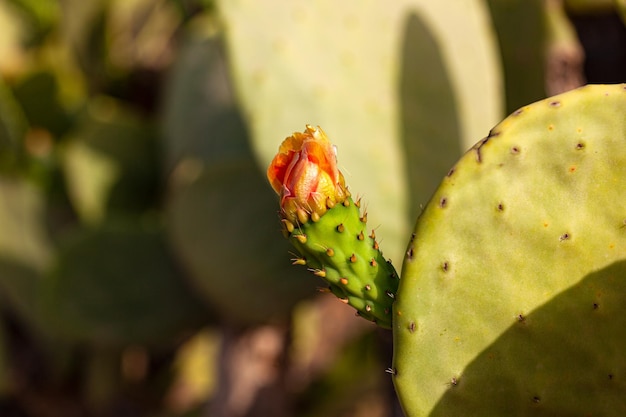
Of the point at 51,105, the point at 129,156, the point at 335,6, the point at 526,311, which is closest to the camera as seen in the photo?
the point at 526,311

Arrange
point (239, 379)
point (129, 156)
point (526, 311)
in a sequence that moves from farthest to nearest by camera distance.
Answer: point (129, 156), point (239, 379), point (526, 311)

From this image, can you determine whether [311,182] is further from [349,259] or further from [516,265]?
[516,265]

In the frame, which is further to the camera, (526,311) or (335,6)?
(335,6)

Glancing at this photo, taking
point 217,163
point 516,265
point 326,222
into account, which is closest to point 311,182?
point 326,222

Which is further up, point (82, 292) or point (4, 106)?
point (4, 106)

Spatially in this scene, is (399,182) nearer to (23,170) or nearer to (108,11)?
(23,170)

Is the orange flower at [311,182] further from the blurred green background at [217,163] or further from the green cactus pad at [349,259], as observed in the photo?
the blurred green background at [217,163]

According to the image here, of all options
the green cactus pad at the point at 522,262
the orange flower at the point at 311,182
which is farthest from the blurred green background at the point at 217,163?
the orange flower at the point at 311,182

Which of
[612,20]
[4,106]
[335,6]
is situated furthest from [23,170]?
[612,20]
